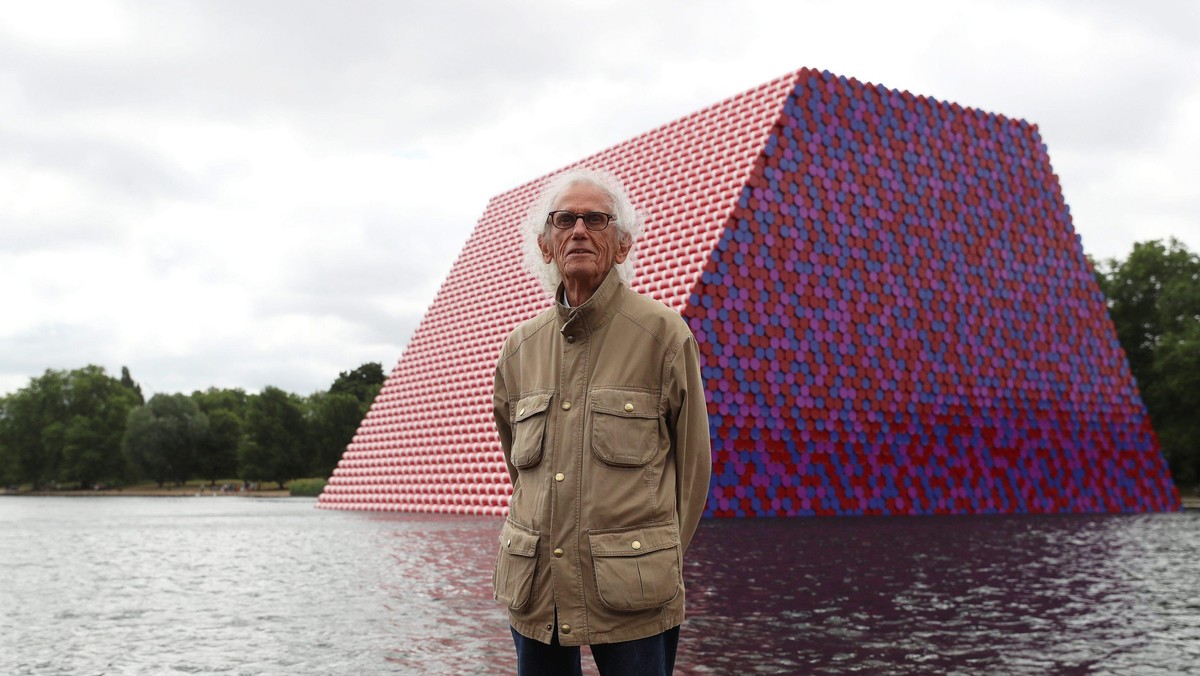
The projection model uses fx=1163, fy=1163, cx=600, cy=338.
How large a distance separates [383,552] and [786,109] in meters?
13.2

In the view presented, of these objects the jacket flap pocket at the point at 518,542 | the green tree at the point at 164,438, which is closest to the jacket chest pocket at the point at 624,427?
the jacket flap pocket at the point at 518,542

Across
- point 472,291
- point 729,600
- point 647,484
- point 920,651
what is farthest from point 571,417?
point 472,291

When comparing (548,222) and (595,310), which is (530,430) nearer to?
(595,310)

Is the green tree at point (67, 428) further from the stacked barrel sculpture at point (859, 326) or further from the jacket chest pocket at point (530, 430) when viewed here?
the jacket chest pocket at point (530, 430)

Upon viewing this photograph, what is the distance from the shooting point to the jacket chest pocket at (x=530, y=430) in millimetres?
2648

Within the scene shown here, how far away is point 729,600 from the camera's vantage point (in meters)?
8.88

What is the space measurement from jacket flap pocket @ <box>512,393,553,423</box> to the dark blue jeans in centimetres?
50

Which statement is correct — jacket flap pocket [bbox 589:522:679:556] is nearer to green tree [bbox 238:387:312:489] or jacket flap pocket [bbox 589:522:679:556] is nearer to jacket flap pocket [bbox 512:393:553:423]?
jacket flap pocket [bbox 512:393:553:423]

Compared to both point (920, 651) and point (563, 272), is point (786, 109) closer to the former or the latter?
point (920, 651)

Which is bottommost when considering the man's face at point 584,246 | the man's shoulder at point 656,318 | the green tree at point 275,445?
the man's shoulder at point 656,318

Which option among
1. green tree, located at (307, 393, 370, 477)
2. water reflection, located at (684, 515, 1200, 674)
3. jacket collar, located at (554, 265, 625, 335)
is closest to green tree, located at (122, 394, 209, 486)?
green tree, located at (307, 393, 370, 477)

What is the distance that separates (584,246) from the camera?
8.86 ft

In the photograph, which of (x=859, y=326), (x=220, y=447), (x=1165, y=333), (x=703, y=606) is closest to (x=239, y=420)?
(x=220, y=447)

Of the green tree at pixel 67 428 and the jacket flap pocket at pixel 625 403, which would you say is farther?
the green tree at pixel 67 428
